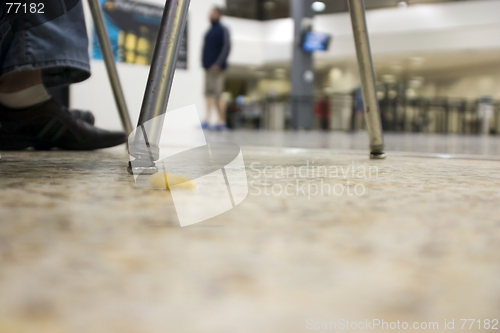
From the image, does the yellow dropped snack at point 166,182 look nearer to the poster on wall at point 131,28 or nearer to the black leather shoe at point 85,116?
the black leather shoe at point 85,116

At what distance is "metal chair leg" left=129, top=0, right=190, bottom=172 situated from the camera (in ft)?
1.48

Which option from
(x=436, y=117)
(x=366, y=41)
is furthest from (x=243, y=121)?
(x=366, y=41)

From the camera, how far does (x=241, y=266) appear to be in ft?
0.50

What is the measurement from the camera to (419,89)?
14438 millimetres

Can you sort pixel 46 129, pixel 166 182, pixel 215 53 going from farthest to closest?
pixel 215 53
pixel 46 129
pixel 166 182

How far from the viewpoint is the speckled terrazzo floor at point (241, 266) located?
12 cm

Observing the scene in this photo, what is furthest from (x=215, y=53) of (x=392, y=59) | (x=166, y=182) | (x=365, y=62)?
(x=392, y=59)

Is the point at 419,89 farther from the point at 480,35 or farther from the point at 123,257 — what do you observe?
the point at 123,257

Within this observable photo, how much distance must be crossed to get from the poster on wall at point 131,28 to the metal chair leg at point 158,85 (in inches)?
136

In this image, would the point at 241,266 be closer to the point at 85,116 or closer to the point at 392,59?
the point at 85,116

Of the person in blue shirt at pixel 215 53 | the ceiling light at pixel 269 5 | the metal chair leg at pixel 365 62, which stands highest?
the ceiling light at pixel 269 5

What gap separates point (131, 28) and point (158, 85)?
3763 millimetres

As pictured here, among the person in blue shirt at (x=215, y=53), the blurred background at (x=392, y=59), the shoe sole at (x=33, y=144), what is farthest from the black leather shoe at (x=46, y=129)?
the blurred background at (x=392, y=59)

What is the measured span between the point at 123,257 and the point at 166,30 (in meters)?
0.35
